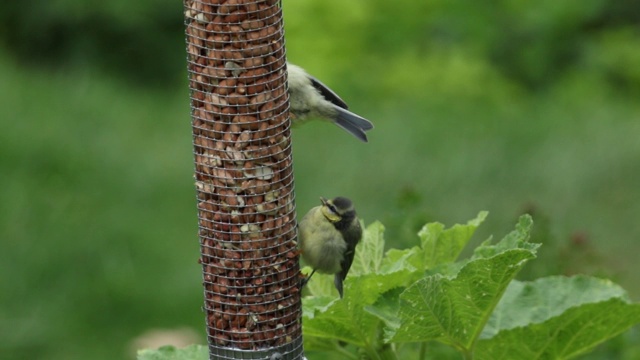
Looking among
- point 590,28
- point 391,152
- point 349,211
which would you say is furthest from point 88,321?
point 590,28

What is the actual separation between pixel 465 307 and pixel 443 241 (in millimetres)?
421

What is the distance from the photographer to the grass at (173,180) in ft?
28.2

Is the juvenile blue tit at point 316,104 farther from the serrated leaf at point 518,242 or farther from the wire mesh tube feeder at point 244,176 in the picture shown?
the serrated leaf at point 518,242

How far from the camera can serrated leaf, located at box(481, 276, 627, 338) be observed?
13.0ft

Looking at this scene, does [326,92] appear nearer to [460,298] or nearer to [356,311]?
[356,311]

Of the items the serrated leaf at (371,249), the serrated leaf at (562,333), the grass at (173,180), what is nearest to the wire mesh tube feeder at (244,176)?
the serrated leaf at (371,249)

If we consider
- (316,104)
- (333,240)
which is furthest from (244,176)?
(316,104)

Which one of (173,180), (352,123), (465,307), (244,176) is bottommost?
(173,180)

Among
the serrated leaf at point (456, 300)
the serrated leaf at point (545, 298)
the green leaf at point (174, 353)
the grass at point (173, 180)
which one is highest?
the serrated leaf at point (456, 300)

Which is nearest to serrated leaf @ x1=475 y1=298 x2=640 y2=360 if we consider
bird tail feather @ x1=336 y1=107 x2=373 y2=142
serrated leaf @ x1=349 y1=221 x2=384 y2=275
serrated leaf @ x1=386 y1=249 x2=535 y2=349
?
serrated leaf @ x1=386 y1=249 x2=535 y2=349

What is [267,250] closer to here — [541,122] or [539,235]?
[539,235]

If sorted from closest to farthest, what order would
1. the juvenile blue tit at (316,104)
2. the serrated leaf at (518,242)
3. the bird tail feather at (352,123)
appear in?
the serrated leaf at (518,242), the juvenile blue tit at (316,104), the bird tail feather at (352,123)

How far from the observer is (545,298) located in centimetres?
400

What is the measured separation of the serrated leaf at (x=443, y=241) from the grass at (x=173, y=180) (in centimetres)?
386
